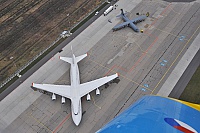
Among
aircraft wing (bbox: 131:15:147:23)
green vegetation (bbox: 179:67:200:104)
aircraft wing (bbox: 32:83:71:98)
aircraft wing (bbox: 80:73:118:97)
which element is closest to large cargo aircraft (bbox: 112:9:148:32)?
aircraft wing (bbox: 131:15:147:23)

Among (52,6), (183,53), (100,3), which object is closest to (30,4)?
(52,6)

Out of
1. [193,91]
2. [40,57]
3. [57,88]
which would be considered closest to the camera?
Answer: [193,91]

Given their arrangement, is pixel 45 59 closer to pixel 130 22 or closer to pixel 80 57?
pixel 80 57

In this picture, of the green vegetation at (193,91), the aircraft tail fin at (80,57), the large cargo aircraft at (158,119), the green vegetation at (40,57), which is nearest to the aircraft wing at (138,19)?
the aircraft tail fin at (80,57)

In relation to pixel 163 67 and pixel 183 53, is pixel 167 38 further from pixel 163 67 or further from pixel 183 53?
pixel 163 67

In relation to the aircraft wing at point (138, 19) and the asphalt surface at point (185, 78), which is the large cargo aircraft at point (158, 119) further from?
the aircraft wing at point (138, 19)

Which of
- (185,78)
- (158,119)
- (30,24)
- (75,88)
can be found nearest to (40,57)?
(30,24)

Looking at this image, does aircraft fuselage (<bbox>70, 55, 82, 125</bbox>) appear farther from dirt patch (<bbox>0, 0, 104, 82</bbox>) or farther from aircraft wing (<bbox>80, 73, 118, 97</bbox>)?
dirt patch (<bbox>0, 0, 104, 82</bbox>)
